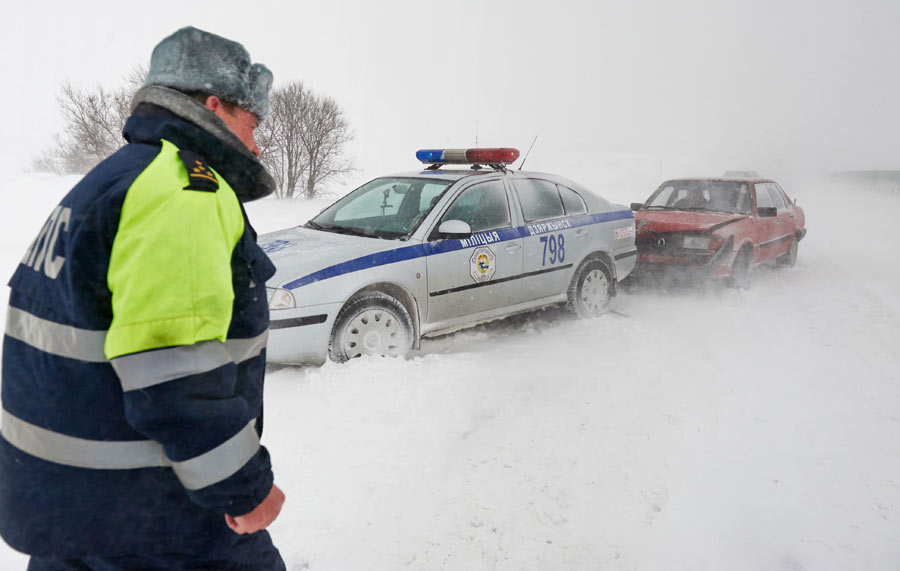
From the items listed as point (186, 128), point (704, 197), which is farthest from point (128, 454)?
point (704, 197)

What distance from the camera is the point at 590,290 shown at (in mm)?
6625

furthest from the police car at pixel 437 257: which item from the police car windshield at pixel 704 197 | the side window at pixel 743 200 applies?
the side window at pixel 743 200

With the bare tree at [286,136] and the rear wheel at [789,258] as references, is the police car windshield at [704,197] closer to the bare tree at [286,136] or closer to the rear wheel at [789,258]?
the rear wheel at [789,258]

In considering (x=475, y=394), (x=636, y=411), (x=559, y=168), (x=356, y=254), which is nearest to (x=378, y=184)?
(x=356, y=254)

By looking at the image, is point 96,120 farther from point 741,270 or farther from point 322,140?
point 741,270

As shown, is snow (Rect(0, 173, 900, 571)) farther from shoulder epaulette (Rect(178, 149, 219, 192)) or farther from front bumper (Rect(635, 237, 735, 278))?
shoulder epaulette (Rect(178, 149, 219, 192))

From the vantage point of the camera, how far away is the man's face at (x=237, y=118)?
1487 mm

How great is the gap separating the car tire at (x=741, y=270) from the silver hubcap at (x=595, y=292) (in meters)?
2.35

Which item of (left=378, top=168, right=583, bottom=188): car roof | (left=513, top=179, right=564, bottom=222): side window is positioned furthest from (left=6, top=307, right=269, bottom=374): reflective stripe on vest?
(left=513, top=179, right=564, bottom=222): side window

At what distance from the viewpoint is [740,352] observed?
5594 millimetres

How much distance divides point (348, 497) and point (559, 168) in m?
49.7

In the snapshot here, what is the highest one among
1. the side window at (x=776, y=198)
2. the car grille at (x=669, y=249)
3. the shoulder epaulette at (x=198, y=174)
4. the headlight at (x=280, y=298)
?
the shoulder epaulette at (x=198, y=174)

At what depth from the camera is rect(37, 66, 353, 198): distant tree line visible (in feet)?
69.2

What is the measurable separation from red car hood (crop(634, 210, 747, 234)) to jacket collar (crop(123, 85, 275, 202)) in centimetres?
703
